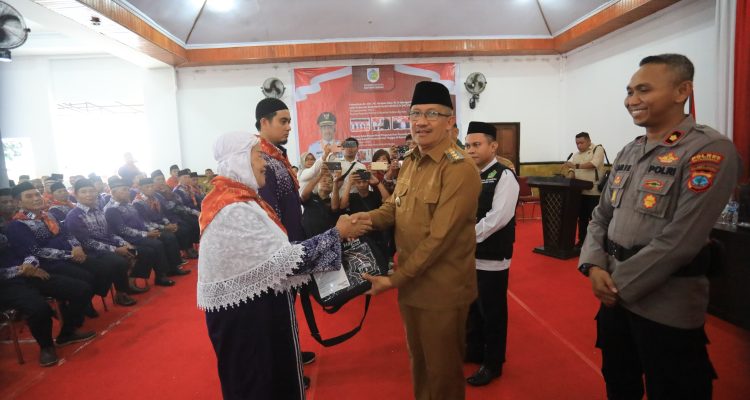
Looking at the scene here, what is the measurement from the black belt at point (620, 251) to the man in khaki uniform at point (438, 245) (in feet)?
1.84

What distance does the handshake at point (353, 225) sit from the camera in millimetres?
1619

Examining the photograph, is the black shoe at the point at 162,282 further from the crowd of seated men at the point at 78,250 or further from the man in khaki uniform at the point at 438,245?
the man in khaki uniform at the point at 438,245

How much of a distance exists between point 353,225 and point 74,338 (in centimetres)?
339

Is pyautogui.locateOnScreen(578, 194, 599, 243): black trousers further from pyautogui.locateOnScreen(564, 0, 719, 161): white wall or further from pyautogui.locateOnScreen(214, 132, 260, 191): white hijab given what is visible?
pyautogui.locateOnScreen(214, 132, 260, 191): white hijab

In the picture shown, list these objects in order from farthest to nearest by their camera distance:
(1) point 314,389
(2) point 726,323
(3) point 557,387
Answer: (2) point 726,323 < (1) point 314,389 < (3) point 557,387

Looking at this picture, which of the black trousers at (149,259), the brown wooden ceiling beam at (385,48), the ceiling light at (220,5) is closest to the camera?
the black trousers at (149,259)

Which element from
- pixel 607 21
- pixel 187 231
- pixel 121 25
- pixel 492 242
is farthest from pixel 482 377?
pixel 607 21

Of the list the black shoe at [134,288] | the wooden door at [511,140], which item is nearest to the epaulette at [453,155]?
the black shoe at [134,288]

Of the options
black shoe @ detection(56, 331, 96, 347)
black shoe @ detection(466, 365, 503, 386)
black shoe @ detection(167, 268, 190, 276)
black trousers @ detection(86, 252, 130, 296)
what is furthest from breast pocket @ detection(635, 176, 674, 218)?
black shoe @ detection(167, 268, 190, 276)

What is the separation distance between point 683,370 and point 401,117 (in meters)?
7.90

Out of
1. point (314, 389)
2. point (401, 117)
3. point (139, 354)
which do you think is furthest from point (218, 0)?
point (314, 389)

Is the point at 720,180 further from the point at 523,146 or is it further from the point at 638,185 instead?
the point at 523,146

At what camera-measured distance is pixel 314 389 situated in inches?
97.7

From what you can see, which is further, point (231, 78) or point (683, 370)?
point (231, 78)
